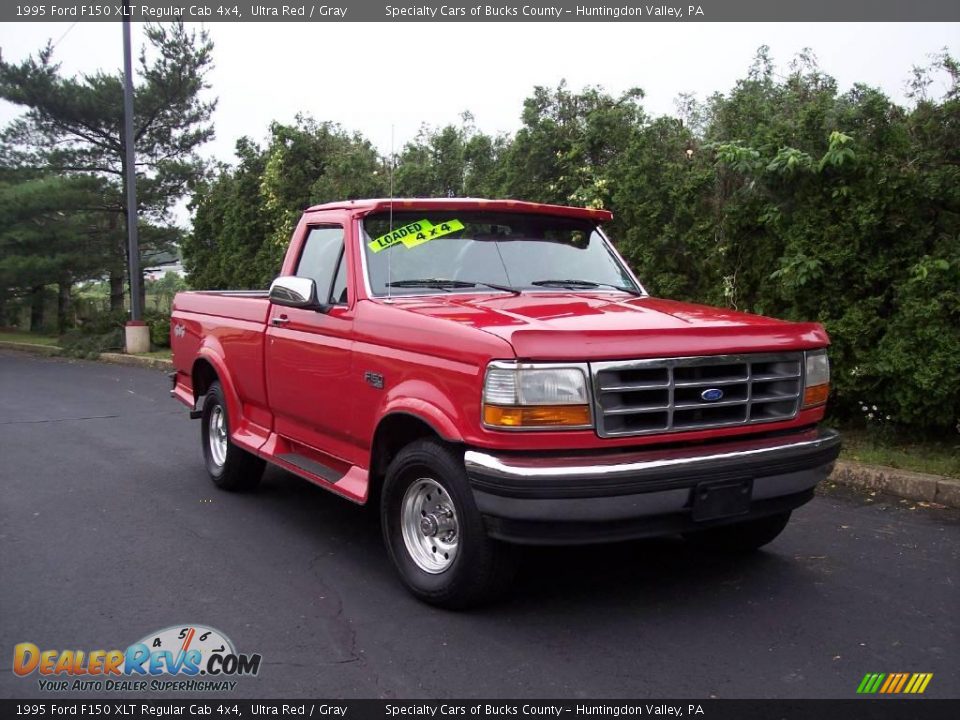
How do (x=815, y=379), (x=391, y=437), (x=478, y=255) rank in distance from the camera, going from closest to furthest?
(x=815, y=379) < (x=391, y=437) < (x=478, y=255)

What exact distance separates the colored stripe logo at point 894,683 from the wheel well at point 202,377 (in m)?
4.99

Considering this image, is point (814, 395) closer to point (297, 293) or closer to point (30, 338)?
point (297, 293)

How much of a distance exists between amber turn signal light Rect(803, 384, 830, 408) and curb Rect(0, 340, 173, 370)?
1162 cm

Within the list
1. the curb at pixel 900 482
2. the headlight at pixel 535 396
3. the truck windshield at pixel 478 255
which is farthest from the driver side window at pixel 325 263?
the curb at pixel 900 482

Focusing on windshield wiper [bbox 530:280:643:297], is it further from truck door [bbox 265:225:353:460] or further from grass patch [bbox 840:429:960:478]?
grass patch [bbox 840:429:960:478]

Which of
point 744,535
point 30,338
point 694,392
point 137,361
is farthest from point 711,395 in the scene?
point 30,338

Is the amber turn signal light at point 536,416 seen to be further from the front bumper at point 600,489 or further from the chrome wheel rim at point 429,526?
the chrome wheel rim at point 429,526

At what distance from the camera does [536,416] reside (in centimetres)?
370

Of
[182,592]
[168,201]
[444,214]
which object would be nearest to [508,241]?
[444,214]

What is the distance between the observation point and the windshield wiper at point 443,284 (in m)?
4.91

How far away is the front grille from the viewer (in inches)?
149

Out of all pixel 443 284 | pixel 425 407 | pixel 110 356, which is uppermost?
pixel 443 284

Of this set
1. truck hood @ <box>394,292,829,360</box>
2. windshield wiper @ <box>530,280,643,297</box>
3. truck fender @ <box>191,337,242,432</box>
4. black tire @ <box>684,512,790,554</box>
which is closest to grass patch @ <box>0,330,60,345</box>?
truck fender @ <box>191,337,242,432</box>
